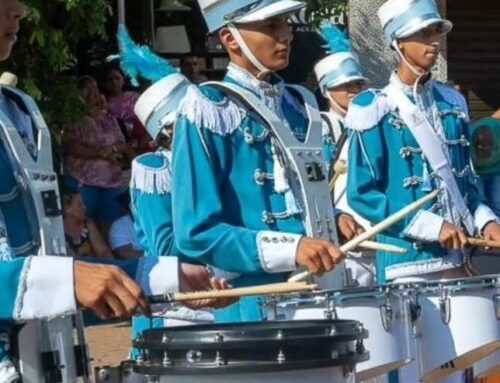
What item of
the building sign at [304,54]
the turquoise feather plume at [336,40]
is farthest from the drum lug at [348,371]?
the building sign at [304,54]

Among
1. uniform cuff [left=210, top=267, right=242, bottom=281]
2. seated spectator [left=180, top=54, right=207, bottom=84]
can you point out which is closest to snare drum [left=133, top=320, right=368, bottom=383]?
uniform cuff [left=210, top=267, right=242, bottom=281]

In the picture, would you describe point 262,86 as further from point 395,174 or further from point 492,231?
point 492,231

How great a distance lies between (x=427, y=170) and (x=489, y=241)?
0.41m

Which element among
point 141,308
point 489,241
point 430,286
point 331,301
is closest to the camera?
point 141,308

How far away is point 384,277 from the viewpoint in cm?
655

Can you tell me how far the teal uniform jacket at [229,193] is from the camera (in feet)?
15.7

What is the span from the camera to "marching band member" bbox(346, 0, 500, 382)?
20.6 ft

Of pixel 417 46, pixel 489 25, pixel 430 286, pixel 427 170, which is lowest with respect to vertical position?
pixel 430 286

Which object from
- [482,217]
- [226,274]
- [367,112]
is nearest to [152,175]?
[367,112]

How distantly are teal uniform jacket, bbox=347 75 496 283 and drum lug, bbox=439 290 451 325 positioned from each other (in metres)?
0.73

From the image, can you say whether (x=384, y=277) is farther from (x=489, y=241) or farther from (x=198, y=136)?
(x=198, y=136)

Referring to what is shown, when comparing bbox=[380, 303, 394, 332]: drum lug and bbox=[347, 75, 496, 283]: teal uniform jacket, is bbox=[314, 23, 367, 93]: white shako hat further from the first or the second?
bbox=[380, 303, 394, 332]: drum lug

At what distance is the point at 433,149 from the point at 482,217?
13.3 inches

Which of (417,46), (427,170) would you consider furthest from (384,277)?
(417,46)
